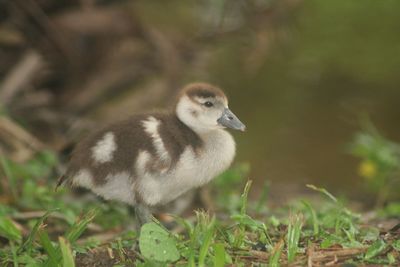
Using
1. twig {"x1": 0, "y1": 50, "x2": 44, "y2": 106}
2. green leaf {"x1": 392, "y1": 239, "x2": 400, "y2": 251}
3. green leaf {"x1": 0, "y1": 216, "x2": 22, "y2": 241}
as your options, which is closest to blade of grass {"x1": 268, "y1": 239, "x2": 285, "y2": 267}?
green leaf {"x1": 392, "y1": 239, "x2": 400, "y2": 251}

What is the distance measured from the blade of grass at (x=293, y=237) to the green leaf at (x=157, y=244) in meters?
0.49

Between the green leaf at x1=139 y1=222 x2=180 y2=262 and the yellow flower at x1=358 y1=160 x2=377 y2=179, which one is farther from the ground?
the green leaf at x1=139 y1=222 x2=180 y2=262

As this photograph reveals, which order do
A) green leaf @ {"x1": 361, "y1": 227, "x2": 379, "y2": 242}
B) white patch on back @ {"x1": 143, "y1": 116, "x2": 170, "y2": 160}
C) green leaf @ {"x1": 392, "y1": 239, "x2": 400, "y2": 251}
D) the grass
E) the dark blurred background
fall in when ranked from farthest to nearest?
the dark blurred background → white patch on back @ {"x1": 143, "y1": 116, "x2": 170, "y2": 160} → green leaf @ {"x1": 361, "y1": 227, "x2": 379, "y2": 242} → green leaf @ {"x1": 392, "y1": 239, "x2": 400, "y2": 251} → the grass

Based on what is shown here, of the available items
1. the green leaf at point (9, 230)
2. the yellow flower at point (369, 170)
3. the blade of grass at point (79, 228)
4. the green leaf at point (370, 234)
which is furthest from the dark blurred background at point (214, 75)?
the blade of grass at point (79, 228)

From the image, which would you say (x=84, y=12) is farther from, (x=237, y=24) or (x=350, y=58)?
(x=350, y=58)

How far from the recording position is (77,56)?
286 inches

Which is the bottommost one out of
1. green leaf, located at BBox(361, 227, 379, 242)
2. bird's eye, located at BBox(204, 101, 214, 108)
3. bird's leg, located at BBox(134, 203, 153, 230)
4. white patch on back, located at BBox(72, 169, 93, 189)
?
bird's leg, located at BBox(134, 203, 153, 230)

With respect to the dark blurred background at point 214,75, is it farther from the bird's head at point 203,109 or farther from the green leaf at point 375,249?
the green leaf at point 375,249

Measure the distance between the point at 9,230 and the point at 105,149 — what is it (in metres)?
0.64

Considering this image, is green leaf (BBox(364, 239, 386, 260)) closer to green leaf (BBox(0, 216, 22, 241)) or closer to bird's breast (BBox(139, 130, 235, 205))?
bird's breast (BBox(139, 130, 235, 205))

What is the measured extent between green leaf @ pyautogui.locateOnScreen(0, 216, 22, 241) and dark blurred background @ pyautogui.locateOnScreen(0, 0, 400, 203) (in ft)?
5.86

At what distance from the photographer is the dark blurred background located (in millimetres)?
7105

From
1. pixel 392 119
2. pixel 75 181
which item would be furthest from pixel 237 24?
pixel 75 181

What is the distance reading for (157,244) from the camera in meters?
3.68
